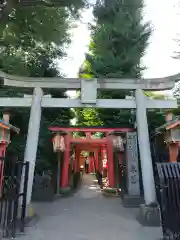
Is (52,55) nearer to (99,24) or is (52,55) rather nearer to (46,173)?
(99,24)

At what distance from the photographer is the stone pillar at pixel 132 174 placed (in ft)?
30.6

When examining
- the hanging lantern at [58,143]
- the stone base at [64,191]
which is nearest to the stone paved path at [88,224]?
the stone base at [64,191]

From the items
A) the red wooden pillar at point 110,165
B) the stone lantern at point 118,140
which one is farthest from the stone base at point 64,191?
the stone lantern at point 118,140

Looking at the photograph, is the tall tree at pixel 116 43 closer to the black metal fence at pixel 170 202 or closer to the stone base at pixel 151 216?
the stone base at pixel 151 216

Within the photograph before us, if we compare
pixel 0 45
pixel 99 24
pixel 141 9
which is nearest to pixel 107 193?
pixel 0 45

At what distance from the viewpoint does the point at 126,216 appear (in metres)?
7.55

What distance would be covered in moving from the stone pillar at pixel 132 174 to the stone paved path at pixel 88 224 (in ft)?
1.64

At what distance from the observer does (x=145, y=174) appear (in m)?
6.66

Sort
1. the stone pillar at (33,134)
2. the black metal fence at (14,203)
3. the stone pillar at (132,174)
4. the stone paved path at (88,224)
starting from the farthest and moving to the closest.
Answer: the stone pillar at (132,174), the stone pillar at (33,134), the stone paved path at (88,224), the black metal fence at (14,203)

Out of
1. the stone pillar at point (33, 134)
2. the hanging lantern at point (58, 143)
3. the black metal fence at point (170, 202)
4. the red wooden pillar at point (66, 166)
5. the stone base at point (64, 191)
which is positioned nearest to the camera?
the black metal fence at point (170, 202)

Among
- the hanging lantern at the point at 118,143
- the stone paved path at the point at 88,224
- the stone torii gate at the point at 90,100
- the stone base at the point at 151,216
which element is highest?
the stone torii gate at the point at 90,100

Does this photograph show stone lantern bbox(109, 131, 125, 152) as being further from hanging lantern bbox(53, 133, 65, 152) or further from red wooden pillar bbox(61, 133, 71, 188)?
red wooden pillar bbox(61, 133, 71, 188)

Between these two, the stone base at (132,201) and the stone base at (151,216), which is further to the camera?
the stone base at (132,201)

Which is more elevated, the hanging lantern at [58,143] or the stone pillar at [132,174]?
the hanging lantern at [58,143]
